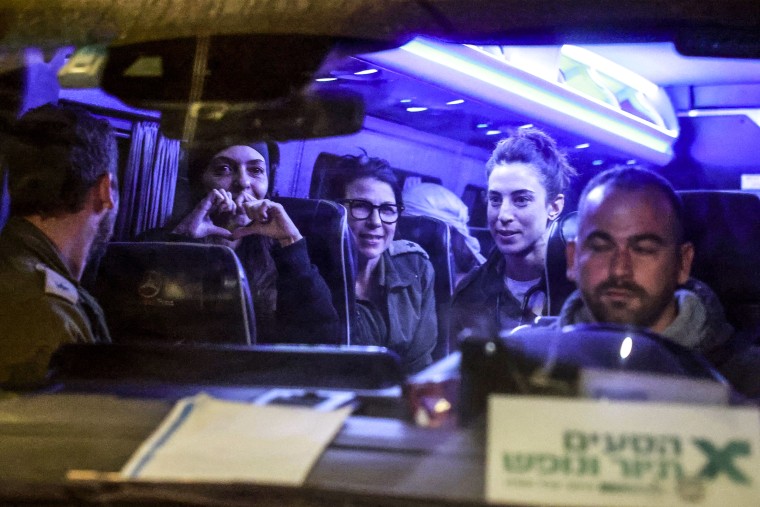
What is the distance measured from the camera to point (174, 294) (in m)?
2.07

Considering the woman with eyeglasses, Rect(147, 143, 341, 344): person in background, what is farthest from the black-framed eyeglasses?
Rect(147, 143, 341, 344): person in background

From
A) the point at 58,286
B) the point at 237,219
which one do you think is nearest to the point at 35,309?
the point at 58,286

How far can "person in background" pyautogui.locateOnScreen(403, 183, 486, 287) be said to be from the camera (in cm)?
190

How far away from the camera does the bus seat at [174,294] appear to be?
2025 millimetres

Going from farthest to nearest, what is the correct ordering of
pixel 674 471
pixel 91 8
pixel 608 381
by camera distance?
pixel 91 8
pixel 608 381
pixel 674 471

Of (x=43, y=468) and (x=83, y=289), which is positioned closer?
(x=43, y=468)

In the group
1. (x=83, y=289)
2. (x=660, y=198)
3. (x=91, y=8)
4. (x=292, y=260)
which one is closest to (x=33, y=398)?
(x=83, y=289)

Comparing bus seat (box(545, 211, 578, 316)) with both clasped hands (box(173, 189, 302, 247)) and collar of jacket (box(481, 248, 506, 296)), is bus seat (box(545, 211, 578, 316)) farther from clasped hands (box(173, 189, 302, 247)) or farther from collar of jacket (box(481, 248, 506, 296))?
clasped hands (box(173, 189, 302, 247))

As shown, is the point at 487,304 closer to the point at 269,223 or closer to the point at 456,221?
the point at 456,221

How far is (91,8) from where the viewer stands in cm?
219

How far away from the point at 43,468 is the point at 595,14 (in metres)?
1.41

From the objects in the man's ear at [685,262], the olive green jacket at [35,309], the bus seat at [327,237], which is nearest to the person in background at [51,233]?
the olive green jacket at [35,309]

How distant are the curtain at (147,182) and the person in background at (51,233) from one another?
34 mm

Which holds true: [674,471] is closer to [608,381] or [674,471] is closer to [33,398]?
[608,381]
